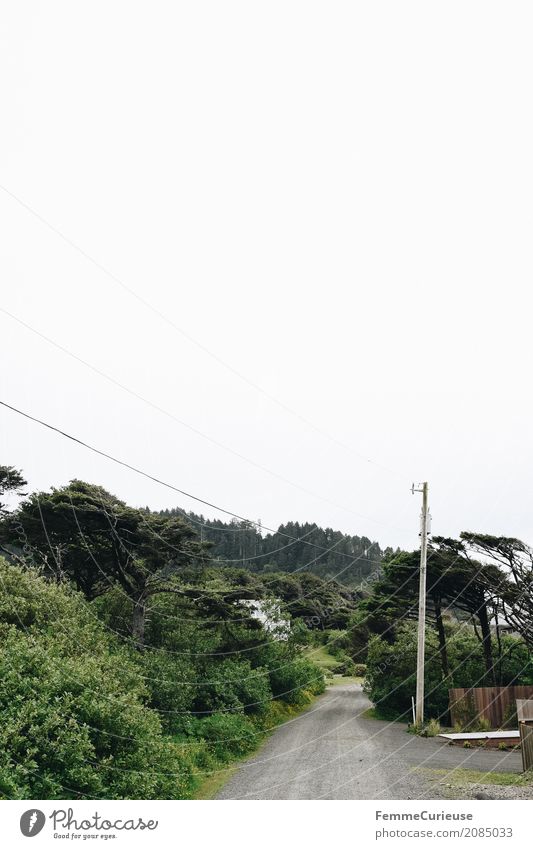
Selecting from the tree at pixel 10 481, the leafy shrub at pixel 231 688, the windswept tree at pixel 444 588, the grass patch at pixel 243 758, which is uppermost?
the tree at pixel 10 481

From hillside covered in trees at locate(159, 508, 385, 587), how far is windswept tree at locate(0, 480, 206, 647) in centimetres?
798

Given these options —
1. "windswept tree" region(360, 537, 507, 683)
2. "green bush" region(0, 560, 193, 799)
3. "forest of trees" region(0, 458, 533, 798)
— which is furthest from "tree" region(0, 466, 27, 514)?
"windswept tree" region(360, 537, 507, 683)

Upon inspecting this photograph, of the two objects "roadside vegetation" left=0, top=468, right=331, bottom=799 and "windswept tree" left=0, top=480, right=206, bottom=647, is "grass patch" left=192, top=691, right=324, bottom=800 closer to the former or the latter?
"roadside vegetation" left=0, top=468, right=331, bottom=799

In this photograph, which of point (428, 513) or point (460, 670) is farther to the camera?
point (460, 670)

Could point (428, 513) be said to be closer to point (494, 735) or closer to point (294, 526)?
point (494, 735)

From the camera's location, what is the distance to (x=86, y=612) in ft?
58.7

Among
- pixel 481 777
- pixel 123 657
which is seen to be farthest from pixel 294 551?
pixel 481 777

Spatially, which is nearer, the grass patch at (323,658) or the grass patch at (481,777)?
the grass patch at (481,777)

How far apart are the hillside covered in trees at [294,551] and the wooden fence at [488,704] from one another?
40.7ft

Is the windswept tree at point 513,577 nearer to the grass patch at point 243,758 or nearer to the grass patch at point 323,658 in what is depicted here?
the grass patch at point 243,758

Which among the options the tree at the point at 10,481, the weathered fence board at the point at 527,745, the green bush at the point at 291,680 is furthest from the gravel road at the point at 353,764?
the tree at the point at 10,481

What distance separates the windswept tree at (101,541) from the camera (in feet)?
65.6
